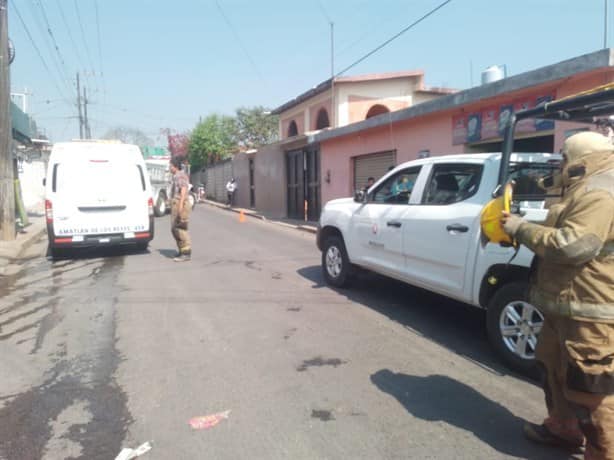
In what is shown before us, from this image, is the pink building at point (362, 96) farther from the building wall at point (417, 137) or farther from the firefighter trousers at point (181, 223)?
the firefighter trousers at point (181, 223)

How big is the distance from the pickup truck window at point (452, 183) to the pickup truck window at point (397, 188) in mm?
349

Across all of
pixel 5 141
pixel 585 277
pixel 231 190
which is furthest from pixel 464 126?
pixel 231 190

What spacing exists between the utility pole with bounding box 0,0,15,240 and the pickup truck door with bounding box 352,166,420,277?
986 cm

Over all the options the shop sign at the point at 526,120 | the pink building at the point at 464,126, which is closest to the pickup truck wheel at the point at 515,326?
the pink building at the point at 464,126

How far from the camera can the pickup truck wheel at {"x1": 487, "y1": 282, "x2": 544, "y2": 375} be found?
12.6ft

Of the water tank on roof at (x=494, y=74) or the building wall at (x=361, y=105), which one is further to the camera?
the building wall at (x=361, y=105)

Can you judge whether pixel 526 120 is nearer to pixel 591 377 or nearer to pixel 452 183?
pixel 452 183

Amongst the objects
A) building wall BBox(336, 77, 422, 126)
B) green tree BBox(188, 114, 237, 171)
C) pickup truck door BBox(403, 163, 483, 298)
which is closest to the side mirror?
pickup truck door BBox(403, 163, 483, 298)

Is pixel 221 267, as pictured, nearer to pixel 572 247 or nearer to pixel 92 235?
pixel 92 235

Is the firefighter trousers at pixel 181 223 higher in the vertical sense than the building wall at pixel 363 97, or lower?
lower

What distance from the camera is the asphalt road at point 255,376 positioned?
3012 mm

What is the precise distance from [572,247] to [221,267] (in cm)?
711

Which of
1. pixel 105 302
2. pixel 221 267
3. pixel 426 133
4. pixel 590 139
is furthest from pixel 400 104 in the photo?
pixel 590 139

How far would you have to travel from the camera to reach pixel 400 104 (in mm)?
19859
